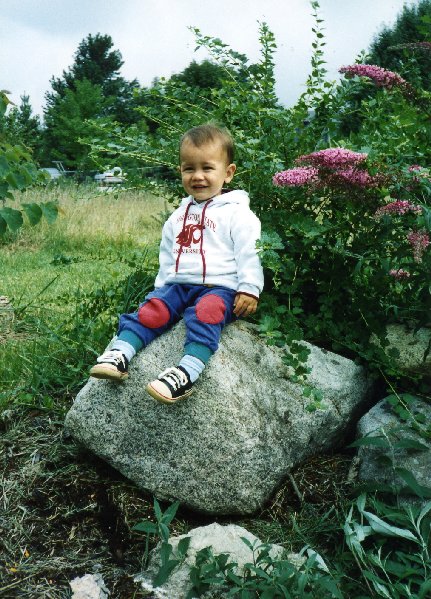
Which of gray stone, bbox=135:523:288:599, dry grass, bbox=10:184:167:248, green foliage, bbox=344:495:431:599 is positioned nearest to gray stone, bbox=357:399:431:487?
green foliage, bbox=344:495:431:599

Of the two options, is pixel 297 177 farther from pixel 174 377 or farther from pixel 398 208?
pixel 174 377

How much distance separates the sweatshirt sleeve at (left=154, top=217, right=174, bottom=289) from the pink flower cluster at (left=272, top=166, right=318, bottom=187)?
621 millimetres

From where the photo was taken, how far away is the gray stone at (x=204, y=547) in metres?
2.35

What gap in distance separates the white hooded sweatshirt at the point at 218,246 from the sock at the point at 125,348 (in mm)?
416

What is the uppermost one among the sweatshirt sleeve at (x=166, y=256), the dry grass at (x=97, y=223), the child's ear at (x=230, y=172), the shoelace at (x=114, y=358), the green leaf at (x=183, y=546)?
the child's ear at (x=230, y=172)

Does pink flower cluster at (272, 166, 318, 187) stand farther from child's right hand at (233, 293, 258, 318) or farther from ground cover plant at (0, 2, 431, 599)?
child's right hand at (233, 293, 258, 318)

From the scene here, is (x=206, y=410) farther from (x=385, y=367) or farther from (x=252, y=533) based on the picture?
(x=385, y=367)

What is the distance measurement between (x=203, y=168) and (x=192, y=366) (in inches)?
39.4

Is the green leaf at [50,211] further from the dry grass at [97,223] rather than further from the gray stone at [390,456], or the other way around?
the dry grass at [97,223]

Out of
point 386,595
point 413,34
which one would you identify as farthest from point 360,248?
point 413,34

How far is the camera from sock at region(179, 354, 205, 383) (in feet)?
9.00

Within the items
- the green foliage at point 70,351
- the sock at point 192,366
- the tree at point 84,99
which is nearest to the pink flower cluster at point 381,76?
the sock at point 192,366

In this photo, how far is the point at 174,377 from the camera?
8.81 ft

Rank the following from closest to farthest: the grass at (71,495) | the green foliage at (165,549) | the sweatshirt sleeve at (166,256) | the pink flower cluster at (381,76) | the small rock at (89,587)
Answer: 1. the green foliage at (165,549)
2. the small rock at (89,587)
3. the grass at (71,495)
4. the pink flower cluster at (381,76)
5. the sweatshirt sleeve at (166,256)
